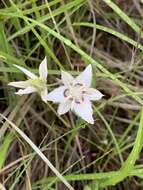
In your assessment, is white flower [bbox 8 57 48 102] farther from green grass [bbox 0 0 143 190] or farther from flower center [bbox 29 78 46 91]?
green grass [bbox 0 0 143 190]

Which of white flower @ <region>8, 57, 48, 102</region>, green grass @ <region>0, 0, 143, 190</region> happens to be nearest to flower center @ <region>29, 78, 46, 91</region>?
white flower @ <region>8, 57, 48, 102</region>

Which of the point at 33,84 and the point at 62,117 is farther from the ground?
the point at 33,84

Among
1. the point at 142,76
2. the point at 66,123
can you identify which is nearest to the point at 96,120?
the point at 66,123

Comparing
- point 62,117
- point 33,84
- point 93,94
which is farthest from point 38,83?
point 62,117

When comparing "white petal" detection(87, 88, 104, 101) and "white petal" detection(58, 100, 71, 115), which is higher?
"white petal" detection(87, 88, 104, 101)

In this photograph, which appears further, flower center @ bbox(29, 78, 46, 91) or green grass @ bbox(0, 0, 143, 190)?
green grass @ bbox(0, 0, 143, 190)

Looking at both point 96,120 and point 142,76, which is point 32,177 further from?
point 142,76

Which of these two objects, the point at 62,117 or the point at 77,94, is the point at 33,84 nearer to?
the point at 77,94

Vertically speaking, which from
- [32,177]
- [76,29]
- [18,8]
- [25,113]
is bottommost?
[32,177]
